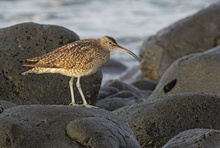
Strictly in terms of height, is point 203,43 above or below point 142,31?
above

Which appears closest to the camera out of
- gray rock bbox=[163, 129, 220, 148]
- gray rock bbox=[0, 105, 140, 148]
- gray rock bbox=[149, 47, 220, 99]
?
gray rock bbox=[0, 105, 140, 148]

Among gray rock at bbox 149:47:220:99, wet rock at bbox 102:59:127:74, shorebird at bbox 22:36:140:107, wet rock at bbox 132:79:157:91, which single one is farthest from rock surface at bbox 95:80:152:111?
wet rock at bbox 102:59:127:74

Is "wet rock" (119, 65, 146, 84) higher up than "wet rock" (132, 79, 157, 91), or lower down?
lower down

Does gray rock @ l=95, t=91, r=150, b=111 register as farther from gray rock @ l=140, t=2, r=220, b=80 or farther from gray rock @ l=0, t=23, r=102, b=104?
gray rock @ l=140, t=2, r=220, b=80

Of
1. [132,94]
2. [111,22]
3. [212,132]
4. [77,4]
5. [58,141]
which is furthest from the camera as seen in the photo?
[77,4]

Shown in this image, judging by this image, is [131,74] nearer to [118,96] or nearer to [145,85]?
[145,85]

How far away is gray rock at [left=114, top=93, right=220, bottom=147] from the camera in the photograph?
8578 mm

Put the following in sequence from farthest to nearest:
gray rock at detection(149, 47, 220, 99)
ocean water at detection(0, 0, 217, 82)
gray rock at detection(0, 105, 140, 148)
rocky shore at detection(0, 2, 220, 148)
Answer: ocean water at detection(0, 0, 217, 82) < gray rock at detection(149, 47, 220, 99) < rocky shore at detection(0, 2, 220, 148) < gray rock at detection(0, 105, 140, 148)

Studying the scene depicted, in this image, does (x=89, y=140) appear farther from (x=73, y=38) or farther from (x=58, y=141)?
(x=73, y=38)

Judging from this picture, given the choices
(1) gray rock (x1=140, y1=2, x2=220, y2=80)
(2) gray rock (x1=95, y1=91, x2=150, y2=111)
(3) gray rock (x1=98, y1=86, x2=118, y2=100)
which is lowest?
(1) gray rock (x1=140, y1=2, x2=220, y2=80)

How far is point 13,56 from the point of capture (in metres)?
10.3

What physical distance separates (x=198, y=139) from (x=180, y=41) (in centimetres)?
853

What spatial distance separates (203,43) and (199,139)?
8689 millimetres

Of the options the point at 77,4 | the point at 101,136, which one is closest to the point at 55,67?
the point at 101,136
